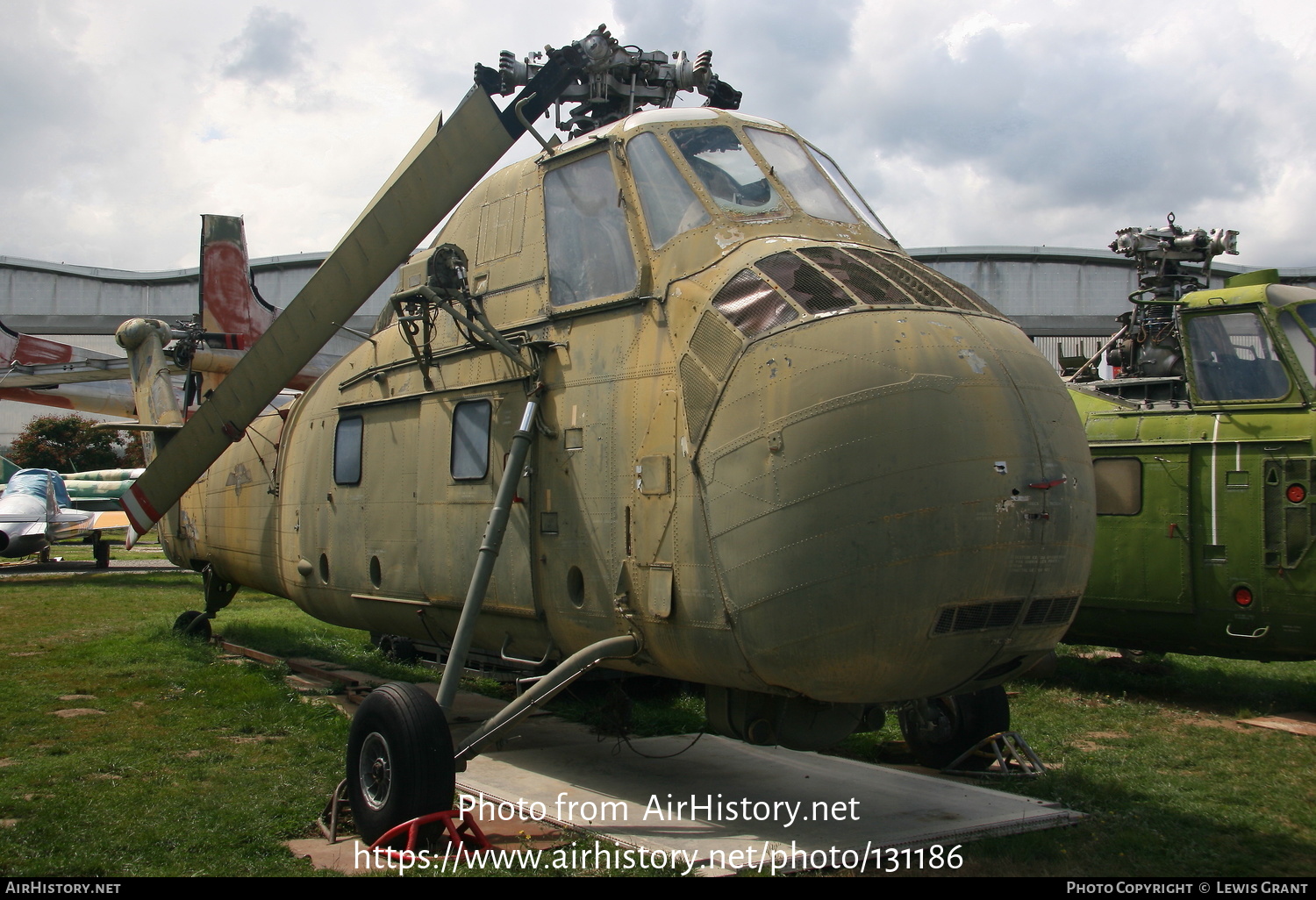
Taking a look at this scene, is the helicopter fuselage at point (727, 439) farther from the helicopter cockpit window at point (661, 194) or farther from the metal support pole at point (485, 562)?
the metal support pole at point (485, 562)

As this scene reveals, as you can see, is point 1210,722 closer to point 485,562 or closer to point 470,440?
point 485,562

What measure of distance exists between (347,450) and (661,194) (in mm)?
4122

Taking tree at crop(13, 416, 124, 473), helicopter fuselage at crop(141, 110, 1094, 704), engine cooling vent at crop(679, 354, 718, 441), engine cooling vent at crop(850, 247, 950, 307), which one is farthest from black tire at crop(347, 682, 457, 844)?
tree at crop(13, 416, 124, 473)

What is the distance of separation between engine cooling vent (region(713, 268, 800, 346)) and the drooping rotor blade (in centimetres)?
283

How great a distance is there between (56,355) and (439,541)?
2051 cm

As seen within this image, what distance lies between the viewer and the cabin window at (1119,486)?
401 inches

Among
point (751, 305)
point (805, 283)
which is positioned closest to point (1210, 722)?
point (805, 283)

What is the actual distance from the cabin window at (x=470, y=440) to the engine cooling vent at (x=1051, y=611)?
3.77 m

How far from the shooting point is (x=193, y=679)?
1088 cm

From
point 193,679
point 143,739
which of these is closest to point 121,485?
point 193,679

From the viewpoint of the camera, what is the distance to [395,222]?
25.9 feet

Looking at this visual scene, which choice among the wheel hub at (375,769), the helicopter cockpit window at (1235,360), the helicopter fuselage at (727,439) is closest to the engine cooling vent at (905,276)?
the helicopter fuselage at (727,439)

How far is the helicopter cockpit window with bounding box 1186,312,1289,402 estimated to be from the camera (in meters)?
9.57

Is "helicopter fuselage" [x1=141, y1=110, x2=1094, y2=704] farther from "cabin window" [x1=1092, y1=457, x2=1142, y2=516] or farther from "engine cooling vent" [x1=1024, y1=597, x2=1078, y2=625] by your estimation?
"cabin window" [x1=1092, y1=457, x2=1142, y2=516]
